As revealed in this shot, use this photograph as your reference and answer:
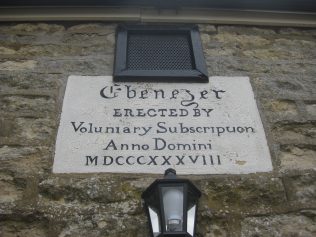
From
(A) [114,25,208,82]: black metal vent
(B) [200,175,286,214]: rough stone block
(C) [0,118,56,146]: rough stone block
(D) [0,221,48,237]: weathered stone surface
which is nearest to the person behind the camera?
(D) [0,221,48,237]: weathered stone surface

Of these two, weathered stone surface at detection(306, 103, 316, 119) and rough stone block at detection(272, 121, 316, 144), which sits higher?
weathered stone surface at detection(306, 103, 316, 119)

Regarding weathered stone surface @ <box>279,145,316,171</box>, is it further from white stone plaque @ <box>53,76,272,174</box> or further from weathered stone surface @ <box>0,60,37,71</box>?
weathered stone surface @ <box>0,60,37,71</box>

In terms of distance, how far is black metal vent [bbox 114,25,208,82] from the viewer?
336cm

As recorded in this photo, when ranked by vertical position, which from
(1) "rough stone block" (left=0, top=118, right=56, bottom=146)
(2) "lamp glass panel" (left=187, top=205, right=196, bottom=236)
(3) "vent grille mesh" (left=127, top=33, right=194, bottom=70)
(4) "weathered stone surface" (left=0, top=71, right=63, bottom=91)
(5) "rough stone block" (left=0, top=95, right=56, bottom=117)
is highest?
(3) "vent grille mesh" (left=127, top=33, right=194, bottom=70)

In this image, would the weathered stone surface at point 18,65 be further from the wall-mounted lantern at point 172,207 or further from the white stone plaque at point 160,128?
the wall-mounted lantern at point 172,207

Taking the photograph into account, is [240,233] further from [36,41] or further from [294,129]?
[36,41]

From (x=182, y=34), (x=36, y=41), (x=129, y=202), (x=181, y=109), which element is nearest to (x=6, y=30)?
(x=36, y=41)

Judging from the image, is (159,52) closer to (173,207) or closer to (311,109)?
(311,109)

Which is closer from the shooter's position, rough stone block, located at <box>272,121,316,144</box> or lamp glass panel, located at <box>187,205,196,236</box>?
lamp glass panel, located at <box>187,205,196,236</box>

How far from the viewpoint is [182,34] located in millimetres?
3881

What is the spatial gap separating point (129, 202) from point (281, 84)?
4.87ft

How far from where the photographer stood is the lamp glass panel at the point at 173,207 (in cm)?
208

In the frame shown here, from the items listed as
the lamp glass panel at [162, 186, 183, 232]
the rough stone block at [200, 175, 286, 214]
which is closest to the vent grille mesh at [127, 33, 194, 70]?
the rough stone block at [200, 175, 286, 214]

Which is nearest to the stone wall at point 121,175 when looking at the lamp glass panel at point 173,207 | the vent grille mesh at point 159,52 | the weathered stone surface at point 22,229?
the weathered stone surface at point 22,229
